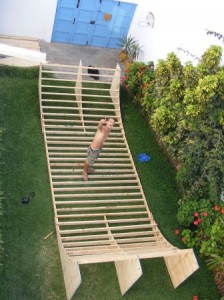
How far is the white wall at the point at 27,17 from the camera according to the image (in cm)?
1287

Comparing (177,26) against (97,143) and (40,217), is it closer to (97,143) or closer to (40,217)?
(97,143)

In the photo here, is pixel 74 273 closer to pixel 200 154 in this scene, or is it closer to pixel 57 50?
pixel 200 154

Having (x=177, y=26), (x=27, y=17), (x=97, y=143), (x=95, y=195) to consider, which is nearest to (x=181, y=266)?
(x=95, y=195)

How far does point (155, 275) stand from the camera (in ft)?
28.8

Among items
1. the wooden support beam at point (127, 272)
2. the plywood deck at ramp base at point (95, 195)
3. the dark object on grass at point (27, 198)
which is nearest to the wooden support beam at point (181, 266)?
the plywood deck at ramp base at point (95, 195)

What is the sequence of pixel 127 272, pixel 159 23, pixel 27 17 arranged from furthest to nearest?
1. pixel 27 17
2. pixel 159 23
3. pixel 127 272

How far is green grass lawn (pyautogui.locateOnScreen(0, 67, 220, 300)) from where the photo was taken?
8.03m

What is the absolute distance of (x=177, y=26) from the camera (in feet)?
37.8

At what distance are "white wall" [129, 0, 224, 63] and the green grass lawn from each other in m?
2.77

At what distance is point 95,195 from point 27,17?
7163 millimetres

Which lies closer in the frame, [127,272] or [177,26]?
[127,272]

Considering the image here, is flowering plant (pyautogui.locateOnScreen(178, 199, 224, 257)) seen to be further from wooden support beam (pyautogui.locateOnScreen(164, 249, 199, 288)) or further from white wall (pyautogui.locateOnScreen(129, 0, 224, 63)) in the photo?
white wall (pyautogui.locateOnScreen(129, 0, 224, 63))

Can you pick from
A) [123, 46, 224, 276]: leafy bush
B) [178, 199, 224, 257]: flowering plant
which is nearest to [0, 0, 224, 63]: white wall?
[123, 46, 224, 276]: leafy bush

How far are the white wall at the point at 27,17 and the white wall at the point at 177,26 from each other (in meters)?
3.06
